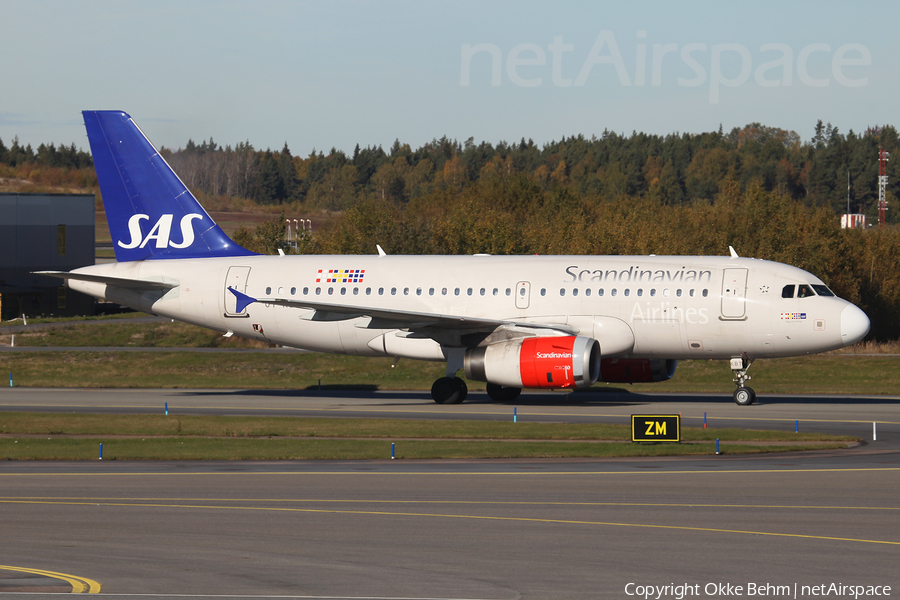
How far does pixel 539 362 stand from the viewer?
1371 inches

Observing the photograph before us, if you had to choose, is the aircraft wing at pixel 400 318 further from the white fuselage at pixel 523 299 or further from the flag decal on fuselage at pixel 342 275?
the flag decal on fuselage at pixel 342 275

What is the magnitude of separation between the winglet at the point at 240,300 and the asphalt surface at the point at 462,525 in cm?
1473

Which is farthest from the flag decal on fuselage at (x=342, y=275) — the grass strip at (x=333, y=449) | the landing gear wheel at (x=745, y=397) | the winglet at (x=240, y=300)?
the landing gear wheel at (x=745, y=397)

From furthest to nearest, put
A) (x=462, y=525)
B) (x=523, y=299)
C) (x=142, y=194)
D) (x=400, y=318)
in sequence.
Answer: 1. (x=142, y=194)
2. (x=523, y=299)
3. (x=400, y=318)
4. (x=462, y=525)

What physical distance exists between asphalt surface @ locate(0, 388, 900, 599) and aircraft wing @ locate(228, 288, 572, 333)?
11.4m

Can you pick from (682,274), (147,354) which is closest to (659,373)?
(682,274)

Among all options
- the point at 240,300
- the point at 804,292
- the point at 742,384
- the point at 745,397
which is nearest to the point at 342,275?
the point at 240,300

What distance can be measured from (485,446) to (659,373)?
13.7m

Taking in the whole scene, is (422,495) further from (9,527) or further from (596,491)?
(9,527)

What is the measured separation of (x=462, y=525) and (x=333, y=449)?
10081mm

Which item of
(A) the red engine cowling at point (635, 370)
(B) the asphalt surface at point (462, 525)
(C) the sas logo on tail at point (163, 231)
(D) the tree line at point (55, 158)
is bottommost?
(B) the asphalt surface at point (462, 525)

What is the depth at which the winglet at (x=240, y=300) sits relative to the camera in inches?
1524

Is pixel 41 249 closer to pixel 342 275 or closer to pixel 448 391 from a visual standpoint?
pixel 342 275

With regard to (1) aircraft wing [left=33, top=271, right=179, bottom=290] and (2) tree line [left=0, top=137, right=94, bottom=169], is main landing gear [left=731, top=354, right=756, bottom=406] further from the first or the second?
(2) tree line [left=0, top=137, right=94, bottom=169]
